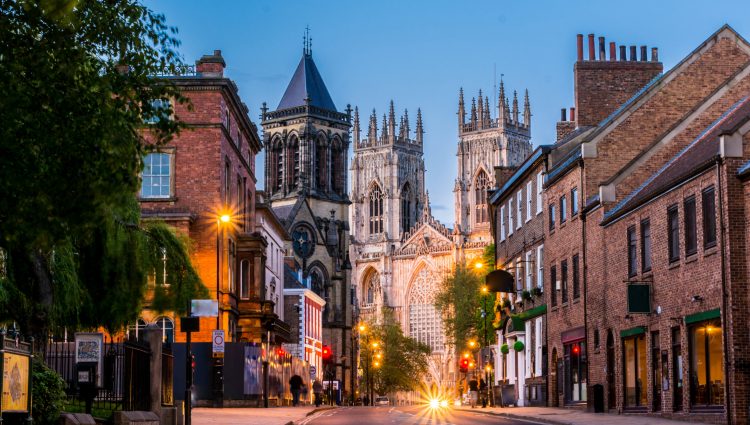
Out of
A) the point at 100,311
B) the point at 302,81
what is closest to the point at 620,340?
the point at 100,311

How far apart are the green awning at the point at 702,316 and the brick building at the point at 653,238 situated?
0.06 metres

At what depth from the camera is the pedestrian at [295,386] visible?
7100 cm

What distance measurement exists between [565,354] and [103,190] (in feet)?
113

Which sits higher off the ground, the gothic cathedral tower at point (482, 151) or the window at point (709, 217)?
the gothic cathedral tower at point (482, 151)

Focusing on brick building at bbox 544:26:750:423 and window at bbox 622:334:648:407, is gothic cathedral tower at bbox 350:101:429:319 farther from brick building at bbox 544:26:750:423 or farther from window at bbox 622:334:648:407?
window at bbox 622:334:648:407

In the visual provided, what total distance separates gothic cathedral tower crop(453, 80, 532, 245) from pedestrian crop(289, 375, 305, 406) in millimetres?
104862

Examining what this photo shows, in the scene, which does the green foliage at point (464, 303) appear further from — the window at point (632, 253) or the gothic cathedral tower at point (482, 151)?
the gothic cathedral tower at point (482, 151)

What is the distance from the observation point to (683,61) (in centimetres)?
4322

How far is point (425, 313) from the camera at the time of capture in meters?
176

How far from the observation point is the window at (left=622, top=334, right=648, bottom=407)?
3744cm

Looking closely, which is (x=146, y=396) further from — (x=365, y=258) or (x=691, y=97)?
(x=365, y=258)

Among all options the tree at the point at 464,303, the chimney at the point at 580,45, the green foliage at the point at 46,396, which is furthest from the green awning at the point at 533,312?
the tree at the point at 464,303

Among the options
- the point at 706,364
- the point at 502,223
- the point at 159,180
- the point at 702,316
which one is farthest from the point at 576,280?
Answer: the point at 159,180

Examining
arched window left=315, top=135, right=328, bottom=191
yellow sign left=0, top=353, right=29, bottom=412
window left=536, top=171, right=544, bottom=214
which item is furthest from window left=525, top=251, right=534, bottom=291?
arched window left=315, top=135, right=328, bottom=191
